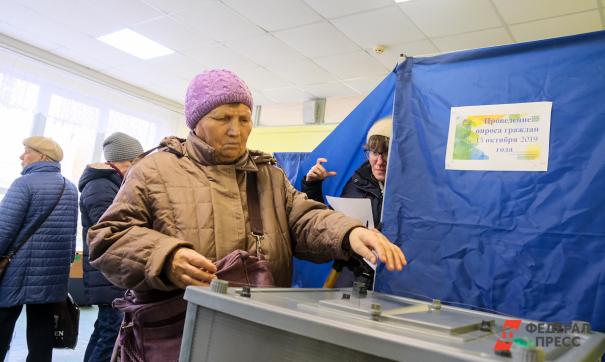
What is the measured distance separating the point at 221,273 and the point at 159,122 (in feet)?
19.9

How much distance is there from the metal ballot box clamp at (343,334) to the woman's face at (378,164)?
82 centimetres

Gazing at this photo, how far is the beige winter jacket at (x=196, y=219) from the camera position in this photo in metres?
0.95

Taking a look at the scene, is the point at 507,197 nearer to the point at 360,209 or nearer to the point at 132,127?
the point at 360,209

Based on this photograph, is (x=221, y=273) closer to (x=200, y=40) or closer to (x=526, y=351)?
(x=526, y=351)

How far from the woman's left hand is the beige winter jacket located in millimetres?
42

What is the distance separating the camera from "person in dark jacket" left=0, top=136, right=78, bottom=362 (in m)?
2.12

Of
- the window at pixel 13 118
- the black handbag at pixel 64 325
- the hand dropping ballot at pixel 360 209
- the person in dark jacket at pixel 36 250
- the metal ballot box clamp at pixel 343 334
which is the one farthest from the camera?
the window at pixel 13 118

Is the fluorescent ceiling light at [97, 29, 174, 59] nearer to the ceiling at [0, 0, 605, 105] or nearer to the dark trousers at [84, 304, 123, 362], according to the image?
the ceiling at [0, 0, 605, 105]

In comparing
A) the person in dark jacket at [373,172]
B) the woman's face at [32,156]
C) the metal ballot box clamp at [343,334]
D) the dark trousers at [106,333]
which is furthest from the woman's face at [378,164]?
the woman's face at [32,156]

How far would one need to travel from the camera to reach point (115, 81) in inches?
227

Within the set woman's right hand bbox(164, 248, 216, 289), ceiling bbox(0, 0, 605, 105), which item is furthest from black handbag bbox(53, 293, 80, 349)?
ceiling bbox(0, 0, 605, 105)

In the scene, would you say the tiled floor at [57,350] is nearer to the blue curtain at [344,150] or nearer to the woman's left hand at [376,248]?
the blue curtain at [344,150]

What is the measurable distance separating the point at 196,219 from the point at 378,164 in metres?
0.80

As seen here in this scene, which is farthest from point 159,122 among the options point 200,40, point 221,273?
point 221,273
